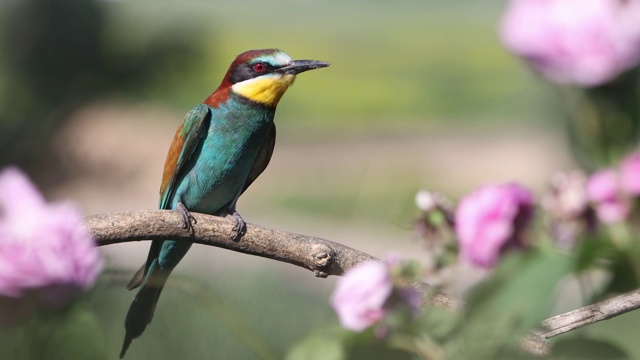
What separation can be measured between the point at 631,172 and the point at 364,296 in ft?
0.41

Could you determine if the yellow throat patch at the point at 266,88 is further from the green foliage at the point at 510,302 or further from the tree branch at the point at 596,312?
the green foliage at the point at 510,302

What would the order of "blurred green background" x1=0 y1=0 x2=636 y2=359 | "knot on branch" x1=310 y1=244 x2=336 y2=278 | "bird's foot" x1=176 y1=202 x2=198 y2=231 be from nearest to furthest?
"knot on branch" x1=310 y1=244 x2=336 y2=278
"bird's foot" x1=176 y1=202 x2=198 y2=231
"blurred green background" x1=0 y1=0 x2=636 y2=359

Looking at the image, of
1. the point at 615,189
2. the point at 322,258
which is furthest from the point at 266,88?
the point at 615,189

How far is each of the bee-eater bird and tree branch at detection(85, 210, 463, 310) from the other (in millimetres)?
617

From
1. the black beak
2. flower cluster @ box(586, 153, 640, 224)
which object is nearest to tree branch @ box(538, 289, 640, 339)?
flower cluster @ box(586, 153, 640, 224)

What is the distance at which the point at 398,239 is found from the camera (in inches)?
225

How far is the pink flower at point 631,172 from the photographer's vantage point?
403 mm

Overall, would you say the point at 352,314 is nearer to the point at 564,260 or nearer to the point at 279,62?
the point at 564,260

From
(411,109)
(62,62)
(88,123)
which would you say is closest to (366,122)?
(411,109)

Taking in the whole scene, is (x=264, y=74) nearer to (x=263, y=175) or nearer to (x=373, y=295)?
(x=373, y=295)

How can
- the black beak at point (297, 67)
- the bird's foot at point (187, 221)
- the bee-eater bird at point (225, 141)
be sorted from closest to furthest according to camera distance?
the bird's foot at point (187, 221) → the black beak at point (297, 67) → the bee-eater bird at point (225, 141)

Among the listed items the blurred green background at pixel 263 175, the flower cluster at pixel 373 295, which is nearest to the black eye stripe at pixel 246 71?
the blurred green background at pixel 263 175

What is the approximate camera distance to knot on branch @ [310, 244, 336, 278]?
0.84m

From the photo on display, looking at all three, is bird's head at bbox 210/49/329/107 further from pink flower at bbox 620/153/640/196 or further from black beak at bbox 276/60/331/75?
pink flower at bbox 620/153/640/196
